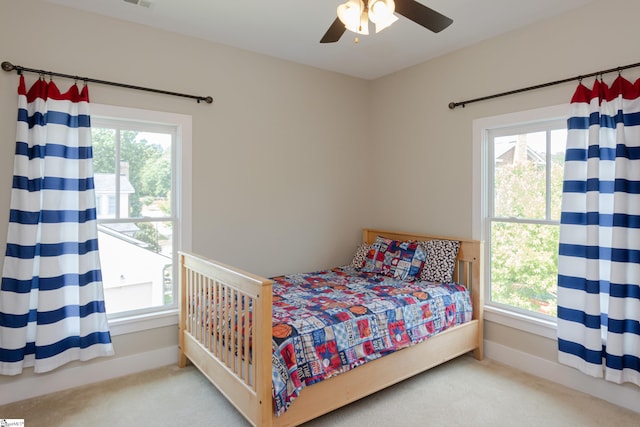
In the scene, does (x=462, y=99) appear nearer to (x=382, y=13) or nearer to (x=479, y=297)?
(x=479, y=297)

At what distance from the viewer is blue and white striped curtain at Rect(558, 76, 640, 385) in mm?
2299

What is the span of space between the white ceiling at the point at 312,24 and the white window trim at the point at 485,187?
684 mm

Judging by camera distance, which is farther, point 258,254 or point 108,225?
point 258,254

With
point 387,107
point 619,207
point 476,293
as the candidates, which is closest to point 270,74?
point 387,107

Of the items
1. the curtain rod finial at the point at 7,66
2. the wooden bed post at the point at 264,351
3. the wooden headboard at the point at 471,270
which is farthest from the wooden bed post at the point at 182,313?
the wooden headboard at the point at 471,270

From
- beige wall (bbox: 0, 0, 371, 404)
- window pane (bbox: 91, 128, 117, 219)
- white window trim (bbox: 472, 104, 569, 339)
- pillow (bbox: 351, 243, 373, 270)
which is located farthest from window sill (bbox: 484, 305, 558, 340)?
window pane (bbox: 91, 128, 117, 219)

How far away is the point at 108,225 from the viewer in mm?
2840

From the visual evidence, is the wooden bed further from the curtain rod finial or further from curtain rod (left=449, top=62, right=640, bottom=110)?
the curtain rod finial

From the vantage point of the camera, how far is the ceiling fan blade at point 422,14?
1.68m

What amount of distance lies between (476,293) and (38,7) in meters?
3.82

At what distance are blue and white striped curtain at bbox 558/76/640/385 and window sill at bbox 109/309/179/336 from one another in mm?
2888

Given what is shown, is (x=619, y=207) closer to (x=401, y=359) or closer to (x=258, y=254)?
(x=401, y=359)

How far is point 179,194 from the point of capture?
3.08m

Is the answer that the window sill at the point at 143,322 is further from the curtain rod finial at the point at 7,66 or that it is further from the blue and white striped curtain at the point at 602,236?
the blue and white striped curtain at the point at 602,236
